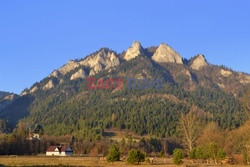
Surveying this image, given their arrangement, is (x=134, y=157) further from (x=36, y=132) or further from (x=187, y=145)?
(x=36, y=132)

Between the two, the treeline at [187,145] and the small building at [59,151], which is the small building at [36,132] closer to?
the treeline at [187,145]

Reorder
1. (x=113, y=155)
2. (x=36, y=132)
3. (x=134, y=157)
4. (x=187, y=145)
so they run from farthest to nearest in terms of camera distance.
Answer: (x=36, y=132) < (x=187, y=145) < (x=113, y=155) < (x=134, y=157)

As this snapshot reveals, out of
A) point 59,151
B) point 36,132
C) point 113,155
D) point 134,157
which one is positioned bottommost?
point 134,157

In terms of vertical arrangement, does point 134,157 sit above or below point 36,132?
below

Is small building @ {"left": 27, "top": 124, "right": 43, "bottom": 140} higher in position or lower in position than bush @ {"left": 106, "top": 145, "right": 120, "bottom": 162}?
higher

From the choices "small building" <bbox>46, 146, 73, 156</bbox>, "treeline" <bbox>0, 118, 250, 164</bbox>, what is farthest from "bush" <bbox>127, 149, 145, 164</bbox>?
"small building" <bbox>46, 146, 73, 156</bbox>

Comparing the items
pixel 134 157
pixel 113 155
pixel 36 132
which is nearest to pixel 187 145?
pixel 113 155

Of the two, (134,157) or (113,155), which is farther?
(113,155)

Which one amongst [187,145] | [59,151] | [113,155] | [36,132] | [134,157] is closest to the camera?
[134,157]

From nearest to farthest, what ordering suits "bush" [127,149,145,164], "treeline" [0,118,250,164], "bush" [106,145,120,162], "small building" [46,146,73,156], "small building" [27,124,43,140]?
"bush" [127,149,145,164], "bush" [106,145,120,162], "treeline" [0,118,250,164], "small building" [46,146,73,156], "small building" [27,124,43,140]

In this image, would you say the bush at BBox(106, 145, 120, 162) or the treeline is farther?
the treeline

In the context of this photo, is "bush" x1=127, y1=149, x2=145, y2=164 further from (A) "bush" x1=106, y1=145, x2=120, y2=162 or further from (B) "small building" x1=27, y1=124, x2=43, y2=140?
(B) "small building" x1=27, y1=124, x2=43, y2=140

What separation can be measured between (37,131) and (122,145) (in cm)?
5920

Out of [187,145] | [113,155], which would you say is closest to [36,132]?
[187,145]
